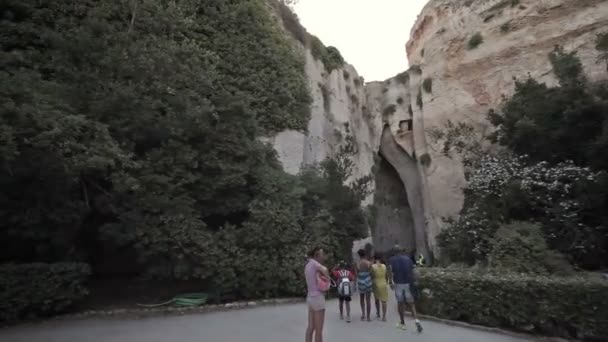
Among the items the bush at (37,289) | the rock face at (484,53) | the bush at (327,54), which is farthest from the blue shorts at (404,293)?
the rock face at (484,53)

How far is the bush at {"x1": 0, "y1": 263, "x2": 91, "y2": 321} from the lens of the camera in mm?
9047

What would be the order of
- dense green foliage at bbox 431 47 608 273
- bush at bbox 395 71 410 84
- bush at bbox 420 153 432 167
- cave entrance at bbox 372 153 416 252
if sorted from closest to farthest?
dense green foliage at bbox 431 47 608 273 → bush at bbox 420 153 432 167 → bush at bbox 395 71 410 84 → cave entrance at bbox 372 153 416 252

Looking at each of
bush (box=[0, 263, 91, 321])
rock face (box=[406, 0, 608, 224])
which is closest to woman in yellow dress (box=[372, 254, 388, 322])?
bush (box=[0, 263, 91, 321])

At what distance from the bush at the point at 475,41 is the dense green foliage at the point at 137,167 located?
1594 centimetres

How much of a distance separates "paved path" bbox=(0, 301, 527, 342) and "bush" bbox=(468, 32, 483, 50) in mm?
21546

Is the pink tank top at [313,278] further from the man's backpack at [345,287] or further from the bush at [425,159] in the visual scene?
the bush at [425,159]

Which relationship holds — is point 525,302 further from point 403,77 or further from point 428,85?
point 403,77

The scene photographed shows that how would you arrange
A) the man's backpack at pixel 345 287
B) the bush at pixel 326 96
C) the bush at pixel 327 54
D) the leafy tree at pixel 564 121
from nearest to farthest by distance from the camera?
1. the man's backpack at pixel 345 287
2. the leafy tree at pixel 564 121
3. the bush at pixel 326 96
4. the bush at pixel 327 54

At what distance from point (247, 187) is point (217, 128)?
213cm

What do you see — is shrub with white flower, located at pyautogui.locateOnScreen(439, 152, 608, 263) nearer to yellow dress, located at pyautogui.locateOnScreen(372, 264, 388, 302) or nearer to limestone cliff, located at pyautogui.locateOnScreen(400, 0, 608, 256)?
yellow dress, located at pyautogui.locateOnScreen(372, 264, 388, 302)

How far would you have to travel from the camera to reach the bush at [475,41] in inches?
1027

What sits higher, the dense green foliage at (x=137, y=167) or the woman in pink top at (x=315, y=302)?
the dense green foliage at (x=137, y=167)

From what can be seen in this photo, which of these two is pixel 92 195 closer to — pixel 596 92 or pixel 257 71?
pixel 257 71

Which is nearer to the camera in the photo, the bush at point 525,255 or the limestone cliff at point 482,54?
the bush at point 525,255
